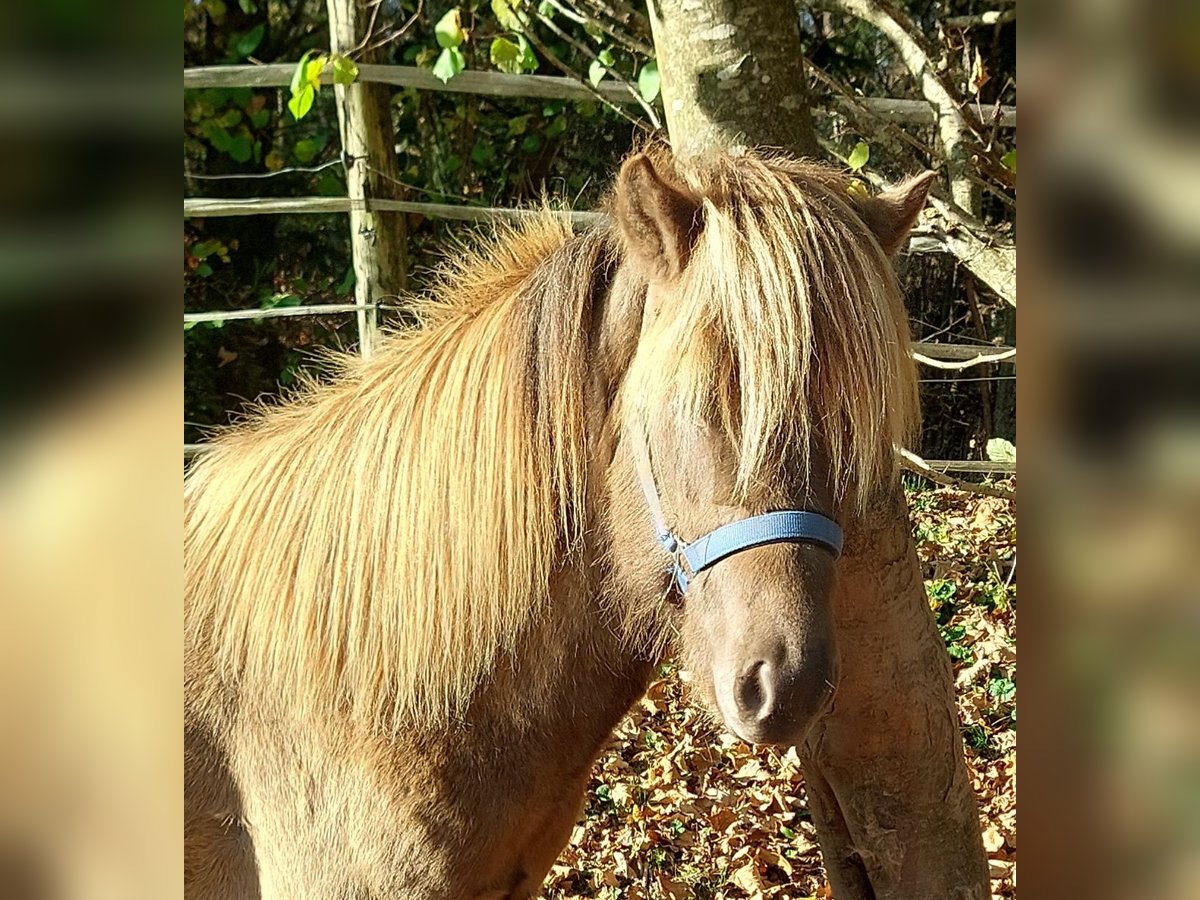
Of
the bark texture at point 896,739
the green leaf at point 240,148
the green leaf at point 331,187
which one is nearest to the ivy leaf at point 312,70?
the bark texture at point 896,739

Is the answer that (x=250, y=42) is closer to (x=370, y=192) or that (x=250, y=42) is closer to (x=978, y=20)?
(x=370, y=192)

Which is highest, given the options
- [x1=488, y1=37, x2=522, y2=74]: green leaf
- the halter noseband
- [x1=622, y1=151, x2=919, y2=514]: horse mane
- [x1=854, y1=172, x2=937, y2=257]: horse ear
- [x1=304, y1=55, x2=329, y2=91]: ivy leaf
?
[x1=488, y1=37, x2=522, y2=74]: green leaf

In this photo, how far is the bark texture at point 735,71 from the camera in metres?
2.53

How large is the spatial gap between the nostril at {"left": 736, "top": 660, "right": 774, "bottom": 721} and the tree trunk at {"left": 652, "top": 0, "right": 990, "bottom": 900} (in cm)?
82

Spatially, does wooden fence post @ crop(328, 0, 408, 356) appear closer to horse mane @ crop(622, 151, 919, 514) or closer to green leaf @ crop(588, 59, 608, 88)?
green leaf @ crop(588, 59, 608, 88)

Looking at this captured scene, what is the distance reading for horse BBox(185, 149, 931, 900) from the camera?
5.71ft

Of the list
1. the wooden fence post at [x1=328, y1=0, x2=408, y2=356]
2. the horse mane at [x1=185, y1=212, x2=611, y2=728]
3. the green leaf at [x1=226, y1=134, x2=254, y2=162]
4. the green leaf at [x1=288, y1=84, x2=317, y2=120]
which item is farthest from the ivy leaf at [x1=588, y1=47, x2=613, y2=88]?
the green leaf at [x1=226, y1=134, x2=254, y2=162]

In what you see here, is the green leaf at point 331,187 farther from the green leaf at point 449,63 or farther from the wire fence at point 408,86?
the green leaf at point 449,63
